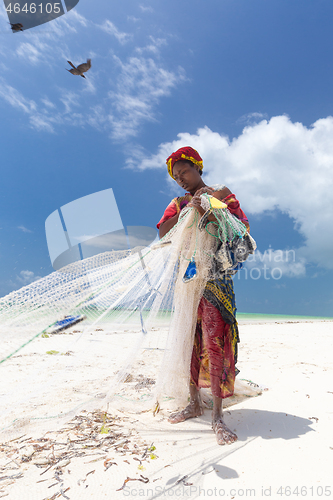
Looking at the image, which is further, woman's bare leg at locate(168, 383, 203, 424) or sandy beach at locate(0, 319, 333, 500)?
woman's bare leg at locate(168, 383, 203, 424)

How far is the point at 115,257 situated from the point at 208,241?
4.15 feet

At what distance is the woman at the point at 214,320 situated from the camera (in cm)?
244

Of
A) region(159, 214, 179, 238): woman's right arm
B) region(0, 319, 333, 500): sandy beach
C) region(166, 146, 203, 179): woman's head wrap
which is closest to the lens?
region(0, 319, 333, 500): sandy beach

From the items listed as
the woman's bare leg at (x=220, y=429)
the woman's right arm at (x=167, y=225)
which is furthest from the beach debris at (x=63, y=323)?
the woman's bare leg at (x=220, y=429)

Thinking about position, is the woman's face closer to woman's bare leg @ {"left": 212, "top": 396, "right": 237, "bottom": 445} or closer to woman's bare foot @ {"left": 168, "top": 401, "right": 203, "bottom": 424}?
woman's bare leg @ {"left": 212, "top": 396, "right": 237, "bottom": 445}

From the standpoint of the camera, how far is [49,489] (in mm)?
1702

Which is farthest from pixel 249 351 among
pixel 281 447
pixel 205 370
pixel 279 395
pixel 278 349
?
pixel 281 447

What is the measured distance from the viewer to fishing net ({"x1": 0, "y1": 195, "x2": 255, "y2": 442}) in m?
2.35

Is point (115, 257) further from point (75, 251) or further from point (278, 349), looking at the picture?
point (278, 349)

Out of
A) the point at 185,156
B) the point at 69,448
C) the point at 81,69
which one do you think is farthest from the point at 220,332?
the point at 81,69

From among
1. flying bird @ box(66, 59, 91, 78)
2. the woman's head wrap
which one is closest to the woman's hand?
the woman's head wrap

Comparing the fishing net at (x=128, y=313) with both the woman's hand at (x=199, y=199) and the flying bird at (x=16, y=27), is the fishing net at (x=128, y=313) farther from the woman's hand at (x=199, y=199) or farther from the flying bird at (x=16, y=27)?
the flying bird at (x=16, y=27)

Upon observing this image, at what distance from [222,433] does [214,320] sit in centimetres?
91

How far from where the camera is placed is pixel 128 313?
113 inches
